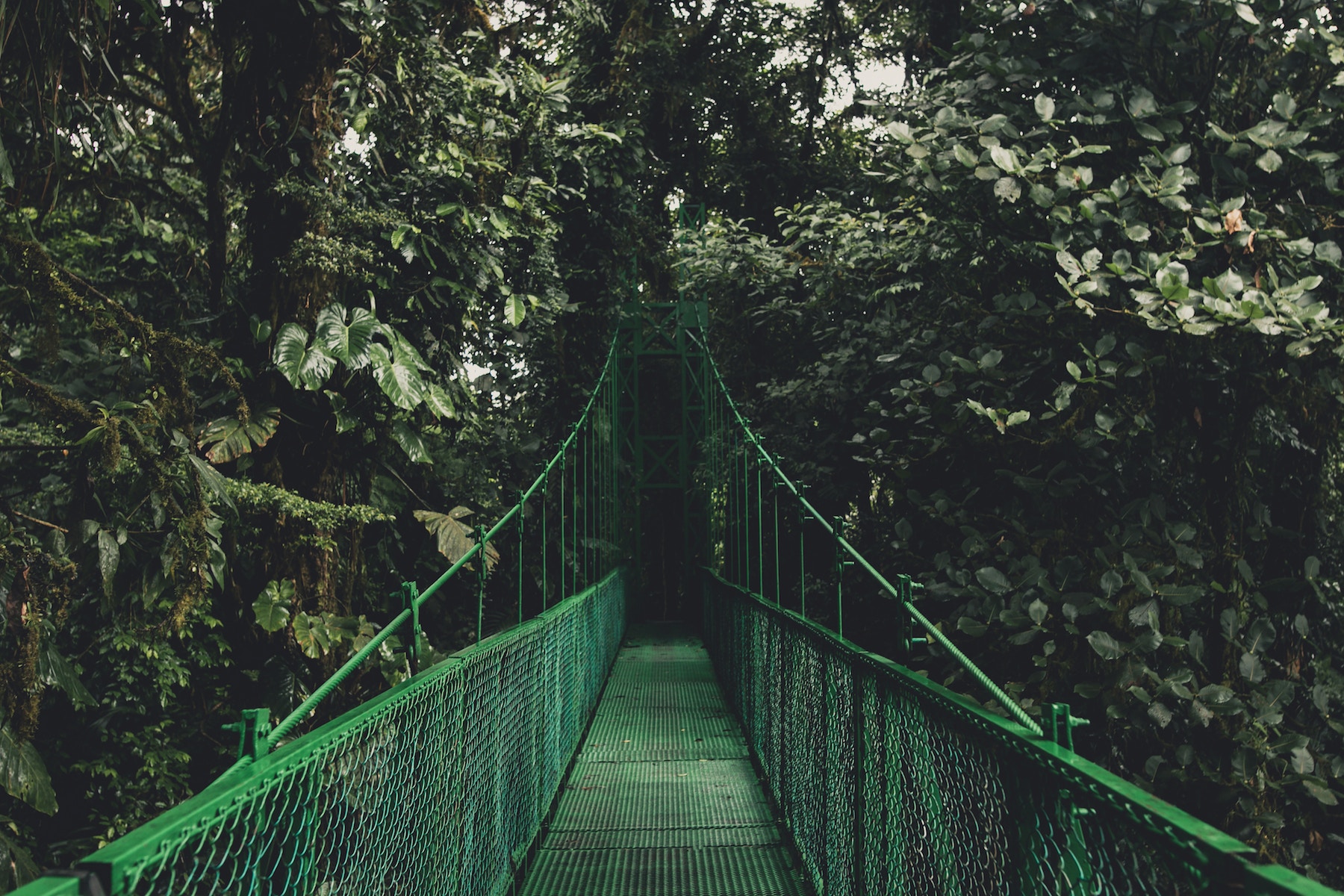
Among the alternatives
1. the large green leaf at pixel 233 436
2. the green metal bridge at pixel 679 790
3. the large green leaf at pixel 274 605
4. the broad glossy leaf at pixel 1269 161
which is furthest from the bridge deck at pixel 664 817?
the broad glossy leaf at pixel 1269 161

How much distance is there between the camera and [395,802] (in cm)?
155

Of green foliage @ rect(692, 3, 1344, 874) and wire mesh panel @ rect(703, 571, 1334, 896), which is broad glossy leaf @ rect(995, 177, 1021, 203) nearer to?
green foliage @ rect(692, 3, 1344, 874)

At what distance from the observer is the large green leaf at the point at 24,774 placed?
7.70 ft

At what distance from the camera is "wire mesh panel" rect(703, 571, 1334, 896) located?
2.74ft

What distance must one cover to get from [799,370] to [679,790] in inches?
118

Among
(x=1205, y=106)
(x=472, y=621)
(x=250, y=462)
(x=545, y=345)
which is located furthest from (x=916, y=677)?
(x=545, y=345)

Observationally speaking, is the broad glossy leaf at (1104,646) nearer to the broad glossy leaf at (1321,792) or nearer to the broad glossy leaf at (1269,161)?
the broad glossy leaf at (1321,792)

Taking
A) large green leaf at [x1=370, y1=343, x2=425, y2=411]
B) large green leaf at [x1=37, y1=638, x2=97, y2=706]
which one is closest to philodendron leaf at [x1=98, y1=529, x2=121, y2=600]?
large green leaf at [x1=37, y1=638, x2=97, y2=706]

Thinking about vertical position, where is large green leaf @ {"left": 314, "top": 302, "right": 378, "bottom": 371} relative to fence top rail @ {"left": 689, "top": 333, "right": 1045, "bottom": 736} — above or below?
above

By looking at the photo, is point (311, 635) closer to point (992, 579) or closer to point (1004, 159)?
point (992, 579)

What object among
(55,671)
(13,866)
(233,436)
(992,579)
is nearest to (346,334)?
(233,436)

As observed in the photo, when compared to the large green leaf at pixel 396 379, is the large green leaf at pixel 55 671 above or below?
below

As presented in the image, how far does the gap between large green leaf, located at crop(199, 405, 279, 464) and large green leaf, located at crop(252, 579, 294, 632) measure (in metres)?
0.53

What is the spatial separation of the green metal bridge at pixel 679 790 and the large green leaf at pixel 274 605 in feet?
1.44
